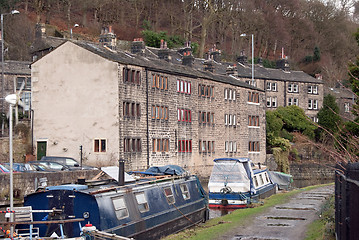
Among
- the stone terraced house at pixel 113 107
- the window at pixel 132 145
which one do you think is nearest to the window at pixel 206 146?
the stone terraced house at pixel 113 107

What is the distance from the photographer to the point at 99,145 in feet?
129

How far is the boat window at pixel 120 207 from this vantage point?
18406 mm

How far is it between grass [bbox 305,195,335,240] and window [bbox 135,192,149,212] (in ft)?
18.5

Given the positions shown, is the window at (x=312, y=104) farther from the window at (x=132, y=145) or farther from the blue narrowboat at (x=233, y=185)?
the blue narrowboat at (x=233, y=185)

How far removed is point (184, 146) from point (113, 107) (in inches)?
396

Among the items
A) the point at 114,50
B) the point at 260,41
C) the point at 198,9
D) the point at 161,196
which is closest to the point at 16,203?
the point at 161,196

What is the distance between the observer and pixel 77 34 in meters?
77.1

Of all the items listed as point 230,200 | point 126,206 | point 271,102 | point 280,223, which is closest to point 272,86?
point 271,102

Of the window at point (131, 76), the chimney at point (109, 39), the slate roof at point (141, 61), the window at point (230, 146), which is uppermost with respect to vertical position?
the chimney at point (109, 39)

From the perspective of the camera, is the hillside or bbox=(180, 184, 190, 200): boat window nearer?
bbox=(180, 184, 190, 200): boat window

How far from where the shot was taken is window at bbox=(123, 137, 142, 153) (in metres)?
39.3

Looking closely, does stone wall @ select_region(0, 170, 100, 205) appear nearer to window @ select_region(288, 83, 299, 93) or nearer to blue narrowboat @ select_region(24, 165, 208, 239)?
blue narrowboat @ select_region(24, 165, 208, 239)

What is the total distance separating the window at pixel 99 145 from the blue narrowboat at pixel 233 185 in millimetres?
10078

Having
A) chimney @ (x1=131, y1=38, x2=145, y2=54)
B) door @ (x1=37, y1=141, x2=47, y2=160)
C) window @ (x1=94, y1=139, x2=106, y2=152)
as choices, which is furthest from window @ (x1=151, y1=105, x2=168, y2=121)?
door @ (x1=37, y1=141, x2=47, y2=160)
